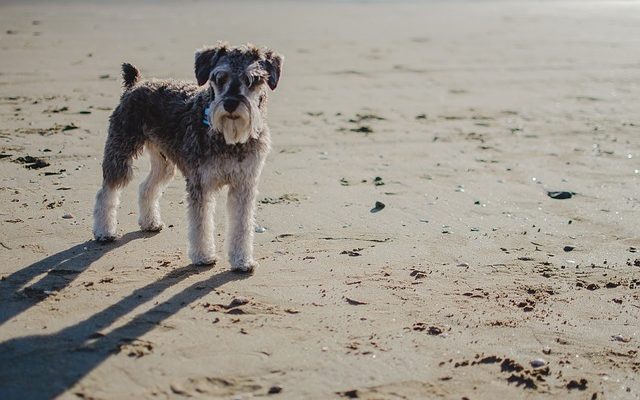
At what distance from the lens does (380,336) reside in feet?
18.2

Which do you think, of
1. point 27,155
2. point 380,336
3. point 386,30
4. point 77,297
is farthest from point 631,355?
point 386,30

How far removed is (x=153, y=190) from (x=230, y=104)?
1859 millimetres

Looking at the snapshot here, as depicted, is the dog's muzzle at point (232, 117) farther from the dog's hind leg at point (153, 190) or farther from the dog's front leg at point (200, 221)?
the dog's hind leg at point (153, 190)

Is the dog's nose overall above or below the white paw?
above

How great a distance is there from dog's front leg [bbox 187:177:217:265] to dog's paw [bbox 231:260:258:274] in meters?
0.27

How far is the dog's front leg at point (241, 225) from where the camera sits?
6582 mm

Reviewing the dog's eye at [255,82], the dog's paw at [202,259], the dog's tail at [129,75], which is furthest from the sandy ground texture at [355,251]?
the dog's eye at [255,82]

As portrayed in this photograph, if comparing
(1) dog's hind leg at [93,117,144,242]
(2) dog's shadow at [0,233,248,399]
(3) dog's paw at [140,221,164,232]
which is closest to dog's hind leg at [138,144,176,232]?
(3) dog's paw at [140,221,164,232]

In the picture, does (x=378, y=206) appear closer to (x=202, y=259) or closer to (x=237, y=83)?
(x=202, y=259)

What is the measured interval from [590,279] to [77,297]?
413cm

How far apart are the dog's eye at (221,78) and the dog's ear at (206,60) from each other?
30 cm

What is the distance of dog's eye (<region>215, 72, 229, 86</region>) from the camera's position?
612 cm

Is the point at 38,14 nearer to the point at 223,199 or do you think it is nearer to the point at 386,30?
the point at 386,30

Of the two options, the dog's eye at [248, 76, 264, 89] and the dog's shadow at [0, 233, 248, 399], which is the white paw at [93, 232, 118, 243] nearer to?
the dog's shadow at [0, 233, 248, 399]
